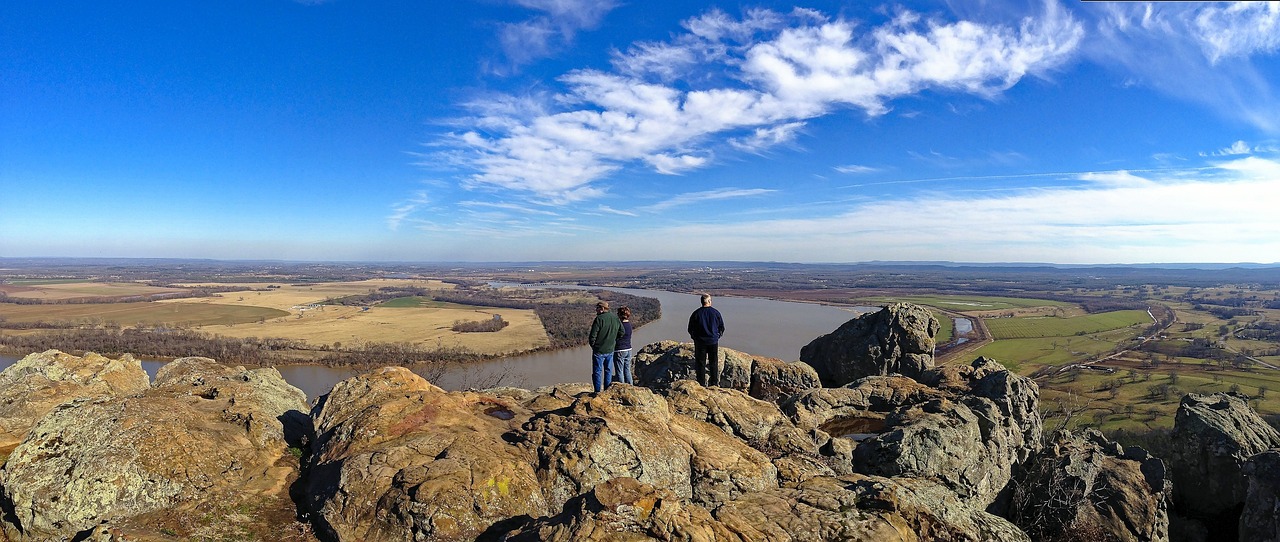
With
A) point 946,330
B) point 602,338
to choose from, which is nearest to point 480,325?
point 946,330

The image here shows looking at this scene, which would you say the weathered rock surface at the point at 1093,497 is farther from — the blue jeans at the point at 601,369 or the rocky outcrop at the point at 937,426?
the blue jeans at the point at 601,369

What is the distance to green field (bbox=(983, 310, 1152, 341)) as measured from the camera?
238 feet

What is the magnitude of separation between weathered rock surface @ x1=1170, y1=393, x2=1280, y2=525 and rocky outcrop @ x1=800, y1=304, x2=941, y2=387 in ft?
19.5

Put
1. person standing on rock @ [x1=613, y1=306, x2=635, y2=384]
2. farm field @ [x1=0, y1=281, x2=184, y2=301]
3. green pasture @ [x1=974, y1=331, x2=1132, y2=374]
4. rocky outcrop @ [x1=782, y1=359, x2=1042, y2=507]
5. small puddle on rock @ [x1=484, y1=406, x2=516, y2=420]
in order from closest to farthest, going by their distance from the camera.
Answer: small puddle on rock @ [x1=484, y1=406, x2=516, y2=420] < rocky outcrop @ [x1=782, y1=359, x2=1042, y2=507] < person standing on rock @ [x1=613, y1=306, x2=635, y2=384] < green pasture @ [x1=974, y1=331, x2=1132, y2=374] < farm field @ [x1=0, y1=281, x2=184, y2=301]

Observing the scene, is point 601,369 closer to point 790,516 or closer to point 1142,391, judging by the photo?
point 790,516

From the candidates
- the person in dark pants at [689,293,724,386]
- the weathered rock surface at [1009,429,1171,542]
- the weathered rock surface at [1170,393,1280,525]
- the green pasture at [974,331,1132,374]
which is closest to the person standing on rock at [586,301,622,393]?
the person in dark pants at [689,293,724,386]

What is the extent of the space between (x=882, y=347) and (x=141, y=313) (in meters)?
124

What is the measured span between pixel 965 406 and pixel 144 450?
41.6 feet

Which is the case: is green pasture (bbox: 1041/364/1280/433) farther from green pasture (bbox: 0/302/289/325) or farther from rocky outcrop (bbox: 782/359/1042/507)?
green pasture (bbox: 0/302/289/325)

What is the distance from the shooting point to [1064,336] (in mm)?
70000

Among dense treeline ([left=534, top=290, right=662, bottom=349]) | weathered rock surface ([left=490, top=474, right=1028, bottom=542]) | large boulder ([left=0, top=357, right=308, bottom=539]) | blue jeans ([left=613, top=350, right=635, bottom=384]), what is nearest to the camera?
weathered rock surface ([left=490, top=474, right=1028, bottom=542])

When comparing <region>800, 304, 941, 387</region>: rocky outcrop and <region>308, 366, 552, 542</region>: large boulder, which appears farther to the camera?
<region>800, 304, 941, 387</region>: rocky outcrop

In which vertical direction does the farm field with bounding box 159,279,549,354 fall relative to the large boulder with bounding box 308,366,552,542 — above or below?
below

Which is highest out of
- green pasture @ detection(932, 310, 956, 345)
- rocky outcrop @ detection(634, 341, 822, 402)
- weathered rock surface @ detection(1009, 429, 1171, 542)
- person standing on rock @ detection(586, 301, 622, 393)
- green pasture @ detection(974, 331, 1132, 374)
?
person standing on rock @ detection(586, 301, 622, 393)
